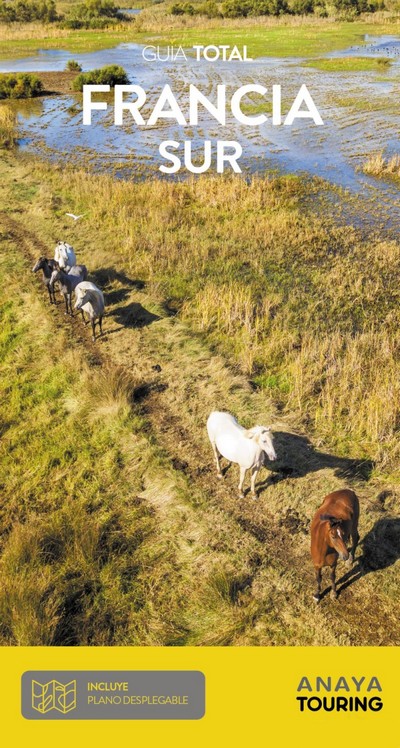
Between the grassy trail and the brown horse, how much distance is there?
0.48 m

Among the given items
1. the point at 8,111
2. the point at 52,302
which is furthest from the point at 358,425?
the point at 8,111

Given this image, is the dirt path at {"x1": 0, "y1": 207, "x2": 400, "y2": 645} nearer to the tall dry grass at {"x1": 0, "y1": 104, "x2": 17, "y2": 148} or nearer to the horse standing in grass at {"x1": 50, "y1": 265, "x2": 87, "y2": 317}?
the horse standing in grass at {"x1": 50, "y1": 265, "x2": 87, "y2": 317}

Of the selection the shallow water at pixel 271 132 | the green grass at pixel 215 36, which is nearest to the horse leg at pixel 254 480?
the shallow water at pixel 271 132

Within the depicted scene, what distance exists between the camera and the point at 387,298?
1508cm

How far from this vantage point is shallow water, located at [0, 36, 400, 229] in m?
27.4

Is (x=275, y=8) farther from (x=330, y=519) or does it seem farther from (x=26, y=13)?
(x=330, y=519)

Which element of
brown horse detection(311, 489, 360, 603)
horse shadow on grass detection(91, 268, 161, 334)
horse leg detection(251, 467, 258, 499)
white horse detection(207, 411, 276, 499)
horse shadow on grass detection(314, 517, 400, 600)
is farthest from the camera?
horse shadow on grass detection(91, 268, 161, 334)

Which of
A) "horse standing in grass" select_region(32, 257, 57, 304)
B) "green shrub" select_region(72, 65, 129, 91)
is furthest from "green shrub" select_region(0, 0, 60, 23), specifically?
"horse standing in grass" select_region(32, 257, 57, 304)

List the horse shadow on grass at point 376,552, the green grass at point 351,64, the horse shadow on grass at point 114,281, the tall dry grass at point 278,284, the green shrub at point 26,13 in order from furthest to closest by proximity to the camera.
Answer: the green shrub at point 26,13, the green grass at point 351,64, the horse shadow on grass at point 114,281, the tall dry grass at point 278,284, the horse shadow on grass at point 376,552

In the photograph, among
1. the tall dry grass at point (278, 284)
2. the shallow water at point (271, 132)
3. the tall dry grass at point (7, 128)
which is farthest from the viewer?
the tall dry grass at point (7, 128)

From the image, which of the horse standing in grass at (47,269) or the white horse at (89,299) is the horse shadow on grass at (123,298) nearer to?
the white horse at (89,299)

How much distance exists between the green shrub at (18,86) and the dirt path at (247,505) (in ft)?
148

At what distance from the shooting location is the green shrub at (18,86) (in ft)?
152

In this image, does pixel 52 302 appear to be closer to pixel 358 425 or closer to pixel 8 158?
pixel 358 425
